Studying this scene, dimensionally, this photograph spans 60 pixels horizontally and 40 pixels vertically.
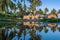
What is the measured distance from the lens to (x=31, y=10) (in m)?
12.2

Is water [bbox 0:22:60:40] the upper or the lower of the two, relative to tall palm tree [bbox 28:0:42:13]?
lower

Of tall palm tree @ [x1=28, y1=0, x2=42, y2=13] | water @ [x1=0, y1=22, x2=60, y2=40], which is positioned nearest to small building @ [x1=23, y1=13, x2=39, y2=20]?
tall palm tree @ [x1=28, y1=0, x2=42, y2=13]

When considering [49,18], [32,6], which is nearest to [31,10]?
[32,6]

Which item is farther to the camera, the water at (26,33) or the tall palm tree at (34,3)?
the tall palm tree at (34,3)

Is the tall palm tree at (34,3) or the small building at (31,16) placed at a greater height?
the tall palm tree at (34,3)

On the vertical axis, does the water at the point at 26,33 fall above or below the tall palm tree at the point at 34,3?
below

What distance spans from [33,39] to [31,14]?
7787 mm

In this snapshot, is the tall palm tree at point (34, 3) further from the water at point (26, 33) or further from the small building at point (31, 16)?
the water at point (26, 33)

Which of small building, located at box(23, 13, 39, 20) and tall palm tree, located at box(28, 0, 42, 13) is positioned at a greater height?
tall palm tree, located at box(28, 0, 42, 13)

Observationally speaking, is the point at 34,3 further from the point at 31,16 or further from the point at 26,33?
the point at 26,33

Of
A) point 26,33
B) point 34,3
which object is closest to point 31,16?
point 34,3

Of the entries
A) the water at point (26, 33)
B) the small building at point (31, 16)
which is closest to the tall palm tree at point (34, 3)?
the small building at point (31, 16)

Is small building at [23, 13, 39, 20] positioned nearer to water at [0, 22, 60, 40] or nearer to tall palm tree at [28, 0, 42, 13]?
tall palm tree at [28, 0, 42, 13]

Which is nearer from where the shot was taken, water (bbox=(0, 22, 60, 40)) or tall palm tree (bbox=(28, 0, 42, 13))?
water (bbox=(0, 22, 60, 40))
